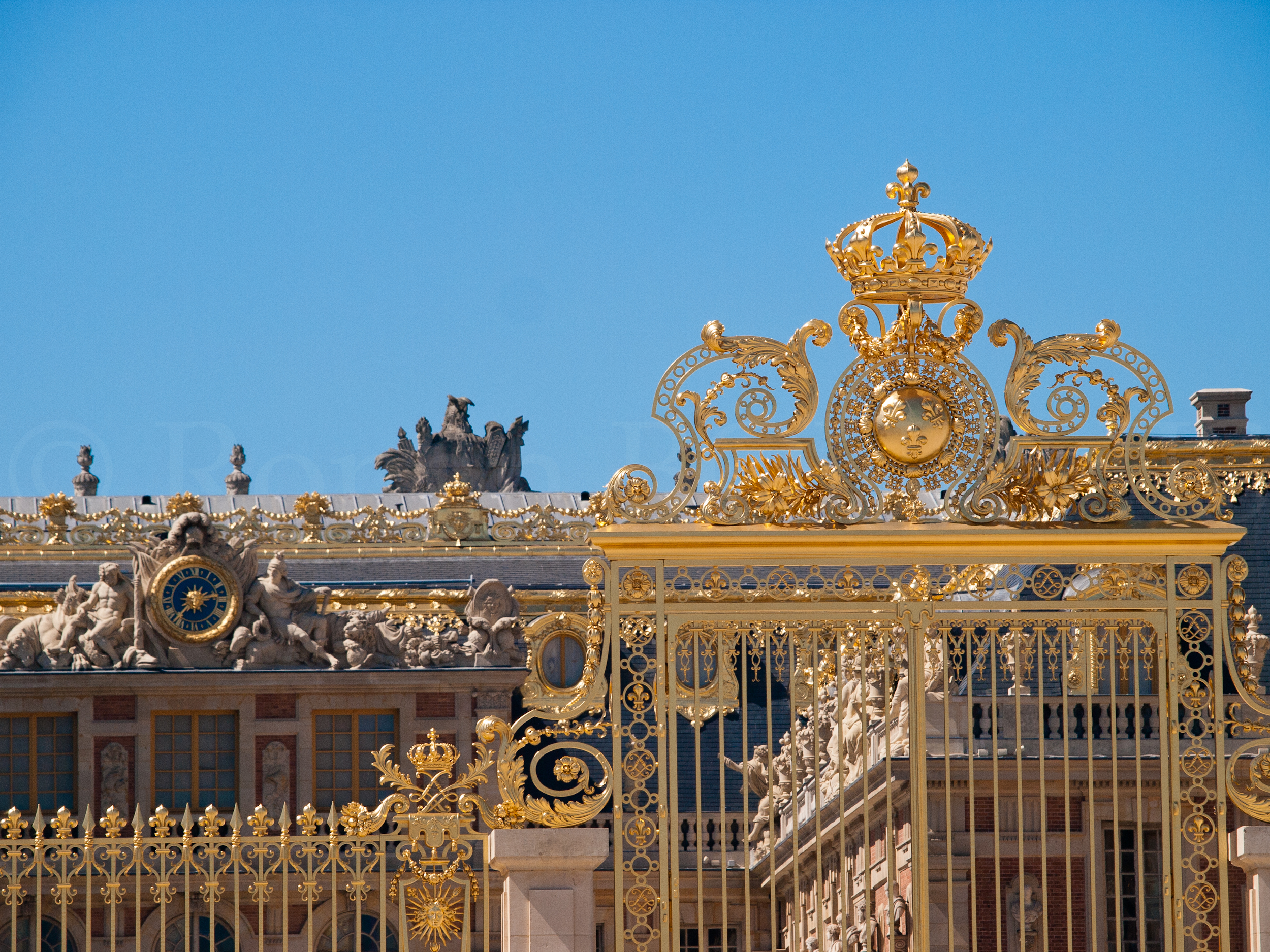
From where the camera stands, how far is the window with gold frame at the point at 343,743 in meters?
28.6

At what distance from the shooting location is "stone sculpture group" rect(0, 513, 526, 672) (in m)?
28.7

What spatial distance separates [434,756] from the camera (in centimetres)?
1310

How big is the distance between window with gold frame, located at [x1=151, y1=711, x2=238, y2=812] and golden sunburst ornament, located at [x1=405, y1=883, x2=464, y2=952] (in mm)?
15432

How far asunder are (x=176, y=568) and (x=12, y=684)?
226cm

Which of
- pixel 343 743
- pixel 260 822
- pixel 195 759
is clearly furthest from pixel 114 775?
pixel 260 822

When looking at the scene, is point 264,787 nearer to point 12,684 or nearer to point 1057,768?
point 12,684

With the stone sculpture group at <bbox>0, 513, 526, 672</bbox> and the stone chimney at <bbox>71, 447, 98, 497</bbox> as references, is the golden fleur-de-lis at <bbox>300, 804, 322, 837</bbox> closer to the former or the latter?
the stone sculpture group at <bbox>0, 513, 526, 672</bbox>

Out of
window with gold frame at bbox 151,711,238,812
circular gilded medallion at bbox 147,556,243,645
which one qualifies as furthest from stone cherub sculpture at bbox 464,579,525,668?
window with gold frame at bbox 151,711,238,812

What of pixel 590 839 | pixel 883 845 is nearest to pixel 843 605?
pixel 590 839

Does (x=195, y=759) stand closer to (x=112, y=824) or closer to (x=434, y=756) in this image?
(x=112, y=824)

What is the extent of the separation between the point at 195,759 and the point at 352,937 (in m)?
3.01

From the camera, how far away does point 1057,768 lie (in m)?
22.6

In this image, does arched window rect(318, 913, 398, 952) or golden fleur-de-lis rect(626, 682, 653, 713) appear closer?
golden fleur-de-lis rect(626, 682, 653, 713)

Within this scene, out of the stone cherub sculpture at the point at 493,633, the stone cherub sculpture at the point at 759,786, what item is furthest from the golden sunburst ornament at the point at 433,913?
the stone cherub sculpture at the point at 493,633
